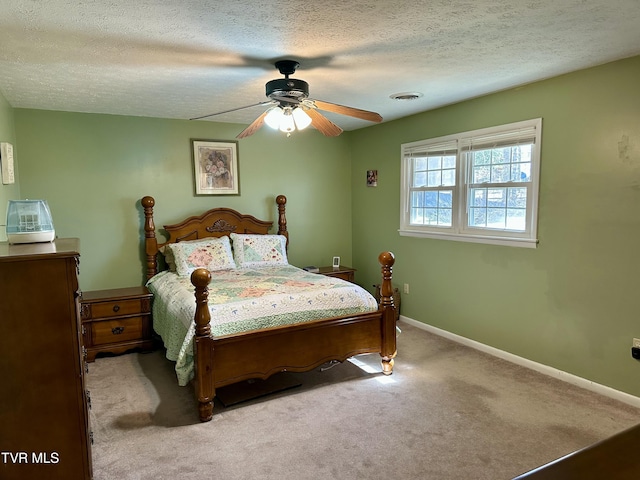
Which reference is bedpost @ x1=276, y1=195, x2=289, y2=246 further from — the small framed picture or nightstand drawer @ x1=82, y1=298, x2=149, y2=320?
nightstand drawer @ x1=82, y1=298, x2=149, y2=320

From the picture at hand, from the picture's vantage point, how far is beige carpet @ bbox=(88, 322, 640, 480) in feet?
7.13

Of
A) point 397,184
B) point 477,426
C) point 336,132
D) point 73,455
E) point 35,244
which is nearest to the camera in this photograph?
point 73,455

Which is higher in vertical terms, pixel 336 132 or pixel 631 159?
pixel 336 132

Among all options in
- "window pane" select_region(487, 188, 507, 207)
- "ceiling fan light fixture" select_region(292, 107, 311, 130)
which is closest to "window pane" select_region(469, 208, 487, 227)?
"window pane" select_region(487, 188, 507, 207)

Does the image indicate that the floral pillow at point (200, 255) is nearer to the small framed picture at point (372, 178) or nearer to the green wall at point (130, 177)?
the green wall at point (130, 177)

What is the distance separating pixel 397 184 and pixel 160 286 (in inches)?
109

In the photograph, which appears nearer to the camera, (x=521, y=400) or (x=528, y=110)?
(x=521, y=400)

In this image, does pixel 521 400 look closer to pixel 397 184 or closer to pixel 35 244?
pixel 397 184

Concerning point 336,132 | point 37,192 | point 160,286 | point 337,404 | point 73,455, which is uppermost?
point 336,132

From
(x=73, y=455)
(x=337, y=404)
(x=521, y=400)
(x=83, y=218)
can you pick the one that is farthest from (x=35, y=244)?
(x=521, y=400)

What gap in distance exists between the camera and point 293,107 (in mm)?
2766

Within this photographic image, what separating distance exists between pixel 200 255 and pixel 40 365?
8.38 feet

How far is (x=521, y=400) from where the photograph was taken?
286 centimetres

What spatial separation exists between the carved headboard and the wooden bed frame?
1.97 metres
